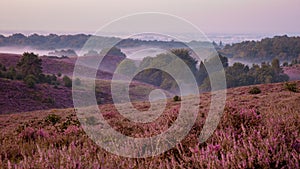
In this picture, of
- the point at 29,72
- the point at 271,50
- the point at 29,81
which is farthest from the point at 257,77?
the point at 271,50

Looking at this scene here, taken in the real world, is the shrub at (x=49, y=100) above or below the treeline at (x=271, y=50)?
below

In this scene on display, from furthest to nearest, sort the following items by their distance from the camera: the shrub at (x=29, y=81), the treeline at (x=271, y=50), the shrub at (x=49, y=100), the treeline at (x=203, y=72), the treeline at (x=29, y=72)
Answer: the treeline at (x=271, y=50) < the treeline at (x=203, y=72) < the treeline at (x=29, y=72) < the shrub at (x=29, y=81) < the shrub at (x=49, y=100)

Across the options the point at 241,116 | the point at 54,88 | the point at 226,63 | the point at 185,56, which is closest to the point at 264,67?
the point at 226,63

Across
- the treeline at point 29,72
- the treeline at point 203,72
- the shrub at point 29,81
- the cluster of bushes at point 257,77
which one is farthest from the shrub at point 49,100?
the cluster of bushes at point 257,77

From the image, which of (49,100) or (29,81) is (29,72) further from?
(49,100)

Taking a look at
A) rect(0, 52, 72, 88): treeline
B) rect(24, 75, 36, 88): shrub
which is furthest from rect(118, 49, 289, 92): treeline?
rect(24, 75, 36, 88): shrub

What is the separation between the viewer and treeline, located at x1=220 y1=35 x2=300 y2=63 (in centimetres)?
15612

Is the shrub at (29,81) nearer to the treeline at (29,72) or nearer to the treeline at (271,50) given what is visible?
the treeline at (29,72)

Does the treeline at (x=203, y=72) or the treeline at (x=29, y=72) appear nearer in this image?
the treeline at (x=29, y=72)

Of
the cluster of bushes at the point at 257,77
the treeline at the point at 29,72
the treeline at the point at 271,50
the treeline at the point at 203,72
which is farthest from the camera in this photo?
the treeline at the point at 271,50

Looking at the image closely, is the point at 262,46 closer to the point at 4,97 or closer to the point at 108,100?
the point at 108,100

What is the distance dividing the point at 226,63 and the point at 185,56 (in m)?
15.3

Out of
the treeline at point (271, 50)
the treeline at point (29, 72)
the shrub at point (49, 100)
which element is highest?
the treeline at point (271, 50)

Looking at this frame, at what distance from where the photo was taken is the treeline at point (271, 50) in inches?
6147
